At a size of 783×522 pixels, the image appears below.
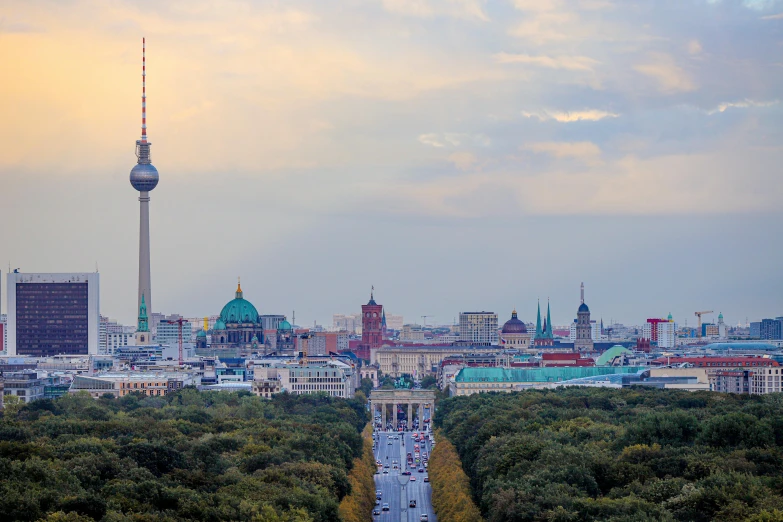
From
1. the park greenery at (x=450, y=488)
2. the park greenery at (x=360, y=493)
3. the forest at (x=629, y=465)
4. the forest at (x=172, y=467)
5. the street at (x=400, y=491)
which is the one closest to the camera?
the forest at (x=172, y=467)

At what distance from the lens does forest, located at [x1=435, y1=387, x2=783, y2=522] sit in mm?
82312

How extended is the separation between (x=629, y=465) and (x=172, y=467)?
26.9 meters

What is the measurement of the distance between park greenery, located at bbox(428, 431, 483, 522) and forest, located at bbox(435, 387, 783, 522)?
3.27 ft

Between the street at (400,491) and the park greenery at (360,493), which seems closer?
the park greenery at (360,493)

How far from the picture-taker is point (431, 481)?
143625 mm

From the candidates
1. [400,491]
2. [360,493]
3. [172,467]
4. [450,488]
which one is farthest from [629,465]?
[400,491]

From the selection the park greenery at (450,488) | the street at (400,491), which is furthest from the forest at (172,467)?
the park greenery at (450,488)

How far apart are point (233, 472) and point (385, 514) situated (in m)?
21.8

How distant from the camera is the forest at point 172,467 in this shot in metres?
81.9

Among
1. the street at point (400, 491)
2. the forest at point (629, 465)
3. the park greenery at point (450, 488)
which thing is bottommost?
the street at point (400, 491)

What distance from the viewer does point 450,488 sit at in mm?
125188

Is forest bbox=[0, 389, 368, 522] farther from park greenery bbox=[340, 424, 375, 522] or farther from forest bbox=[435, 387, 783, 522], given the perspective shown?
forest bbox=[435, 387, 783, 522]

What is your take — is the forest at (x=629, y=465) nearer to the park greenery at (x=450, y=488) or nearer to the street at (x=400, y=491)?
the park greenery at (x=450, y=488)

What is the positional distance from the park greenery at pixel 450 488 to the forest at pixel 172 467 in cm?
697
